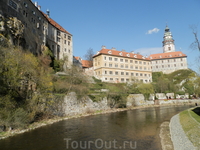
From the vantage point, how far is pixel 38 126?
15.0m

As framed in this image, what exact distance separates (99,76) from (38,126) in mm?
31540

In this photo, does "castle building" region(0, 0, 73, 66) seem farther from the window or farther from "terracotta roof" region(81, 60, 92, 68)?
"terracotta roof" region(81, 60, 92, 68)

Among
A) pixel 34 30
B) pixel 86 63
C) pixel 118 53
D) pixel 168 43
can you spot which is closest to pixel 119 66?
pixel 118 53

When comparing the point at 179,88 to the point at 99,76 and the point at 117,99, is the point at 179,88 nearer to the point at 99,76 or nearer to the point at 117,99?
the point at 99,76

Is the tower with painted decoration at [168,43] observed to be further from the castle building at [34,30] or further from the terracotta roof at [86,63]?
the castle building at [34,30]

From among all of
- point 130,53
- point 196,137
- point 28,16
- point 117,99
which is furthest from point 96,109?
point 130,53

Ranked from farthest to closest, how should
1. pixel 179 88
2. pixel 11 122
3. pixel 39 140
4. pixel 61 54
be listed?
pixel 179 88 → pixel 61 54 → pixel 11 122 → pixel 39 140

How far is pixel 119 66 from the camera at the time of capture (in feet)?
162

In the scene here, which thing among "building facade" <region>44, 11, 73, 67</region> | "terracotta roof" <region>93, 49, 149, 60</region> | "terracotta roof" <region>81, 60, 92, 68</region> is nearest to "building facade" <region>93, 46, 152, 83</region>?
"terracotta roof" <region>93, 49, 149, 60</region>

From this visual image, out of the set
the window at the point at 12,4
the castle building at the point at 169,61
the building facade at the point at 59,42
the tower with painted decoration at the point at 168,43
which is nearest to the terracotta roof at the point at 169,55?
→ the castle building at the point at 169,61

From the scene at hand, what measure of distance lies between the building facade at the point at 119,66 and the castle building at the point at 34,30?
9319 millimetres

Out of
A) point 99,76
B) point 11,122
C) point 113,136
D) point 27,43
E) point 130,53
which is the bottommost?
point 113,136

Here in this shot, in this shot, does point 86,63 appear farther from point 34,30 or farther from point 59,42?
point 34,30

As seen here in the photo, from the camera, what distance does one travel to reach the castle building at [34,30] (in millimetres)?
22714
